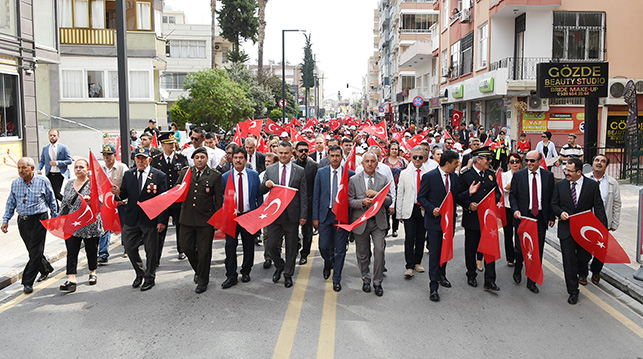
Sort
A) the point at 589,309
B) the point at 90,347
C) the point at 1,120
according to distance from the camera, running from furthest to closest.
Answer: the point at 1,120
the point at 589,309
the point at 90,347

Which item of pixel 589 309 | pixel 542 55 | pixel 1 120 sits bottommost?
pixel 589 309

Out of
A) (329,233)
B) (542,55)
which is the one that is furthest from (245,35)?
(329,233)

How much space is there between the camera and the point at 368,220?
7.20 m

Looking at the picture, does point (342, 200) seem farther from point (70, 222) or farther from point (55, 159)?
point (55, 159)

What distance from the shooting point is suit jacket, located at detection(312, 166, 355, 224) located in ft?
24.6

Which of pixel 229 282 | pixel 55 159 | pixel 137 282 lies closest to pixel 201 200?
pixel 229 282

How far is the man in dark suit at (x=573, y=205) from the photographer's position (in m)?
6.89

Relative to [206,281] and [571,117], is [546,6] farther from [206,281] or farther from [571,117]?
[206,281]

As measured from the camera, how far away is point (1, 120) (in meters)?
18.3

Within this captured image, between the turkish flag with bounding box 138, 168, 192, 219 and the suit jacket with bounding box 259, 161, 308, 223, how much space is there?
1.05 m

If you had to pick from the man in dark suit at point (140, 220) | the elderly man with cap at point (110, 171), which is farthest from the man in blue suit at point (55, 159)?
the man in dark suit at point (140, 220)

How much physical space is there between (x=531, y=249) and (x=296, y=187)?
319cm

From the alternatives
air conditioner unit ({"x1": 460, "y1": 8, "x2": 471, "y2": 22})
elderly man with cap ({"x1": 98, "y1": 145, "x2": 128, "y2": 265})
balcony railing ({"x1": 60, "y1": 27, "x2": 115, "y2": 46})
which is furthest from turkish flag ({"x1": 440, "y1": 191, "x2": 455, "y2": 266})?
air conditioner unit ({"x1": 460, "y1": 8, "x2": 471, "y2": 22})

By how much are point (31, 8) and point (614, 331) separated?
821 inches
